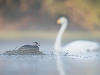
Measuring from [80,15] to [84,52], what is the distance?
15.3 inches

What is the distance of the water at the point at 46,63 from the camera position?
6.57 ft

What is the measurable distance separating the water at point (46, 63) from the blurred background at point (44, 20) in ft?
0.24

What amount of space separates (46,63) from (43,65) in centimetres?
4

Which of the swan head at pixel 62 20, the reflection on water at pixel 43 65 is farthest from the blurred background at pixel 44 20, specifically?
the reflection on water at pixel 43 65

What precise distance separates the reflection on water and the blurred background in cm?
17

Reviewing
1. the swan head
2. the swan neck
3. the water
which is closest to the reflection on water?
the water

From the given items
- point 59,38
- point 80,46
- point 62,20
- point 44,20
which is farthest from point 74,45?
point 44,20

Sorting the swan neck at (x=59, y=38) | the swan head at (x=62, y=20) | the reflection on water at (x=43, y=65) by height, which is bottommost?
the reflection on water at (x=43, y=65)

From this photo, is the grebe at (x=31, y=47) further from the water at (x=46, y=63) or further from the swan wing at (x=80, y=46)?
the swan wing at (x=80, y=46)

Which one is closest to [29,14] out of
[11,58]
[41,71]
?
[11,58]

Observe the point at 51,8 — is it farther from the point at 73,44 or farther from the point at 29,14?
the point at 73,44

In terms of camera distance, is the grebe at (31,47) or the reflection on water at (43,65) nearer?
the reflection on water at (43,65)

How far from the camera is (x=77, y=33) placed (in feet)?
7.51

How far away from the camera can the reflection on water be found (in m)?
2.00
